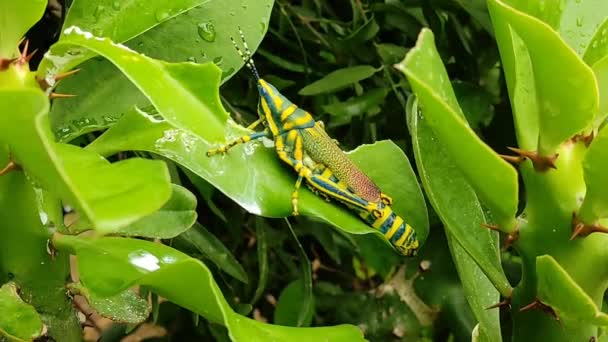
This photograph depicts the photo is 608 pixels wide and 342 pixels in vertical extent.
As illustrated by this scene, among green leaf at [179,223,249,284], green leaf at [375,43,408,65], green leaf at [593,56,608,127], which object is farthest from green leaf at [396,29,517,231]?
green leaf at [375,43,408,65]

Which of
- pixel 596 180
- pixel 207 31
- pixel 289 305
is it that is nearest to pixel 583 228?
pixel 596 180

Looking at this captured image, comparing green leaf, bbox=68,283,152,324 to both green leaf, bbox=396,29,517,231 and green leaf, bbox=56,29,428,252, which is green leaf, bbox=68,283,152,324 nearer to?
green leaf, bbox=56,29,428,252

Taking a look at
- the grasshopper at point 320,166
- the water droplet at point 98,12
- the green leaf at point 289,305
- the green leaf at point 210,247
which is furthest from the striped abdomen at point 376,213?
the green leaf at point 289,305

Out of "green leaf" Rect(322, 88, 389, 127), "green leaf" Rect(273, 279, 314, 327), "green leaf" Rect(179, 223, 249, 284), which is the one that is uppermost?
"green leaf" Rect(322, 88, 389, 127)

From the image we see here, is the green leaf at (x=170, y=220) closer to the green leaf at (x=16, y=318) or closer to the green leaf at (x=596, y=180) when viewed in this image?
the green leaf at (x=16, y=318)

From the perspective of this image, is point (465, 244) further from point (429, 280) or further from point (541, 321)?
point (429, 280)

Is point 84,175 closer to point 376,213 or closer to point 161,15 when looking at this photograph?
point 161,15
